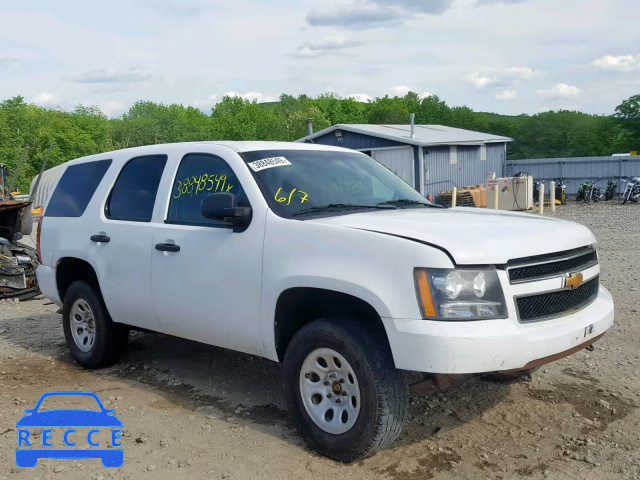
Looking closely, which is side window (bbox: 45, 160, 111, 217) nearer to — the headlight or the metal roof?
the headlight

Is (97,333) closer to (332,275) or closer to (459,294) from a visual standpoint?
(332,275)

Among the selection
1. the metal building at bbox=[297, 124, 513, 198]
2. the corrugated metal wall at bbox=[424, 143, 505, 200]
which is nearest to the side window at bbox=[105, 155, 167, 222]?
the metal building at bbox=[297, 124, 513, 198]

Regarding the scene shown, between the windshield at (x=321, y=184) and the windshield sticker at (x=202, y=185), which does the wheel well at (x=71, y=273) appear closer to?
the windshield sticker at (x=202, y=185)

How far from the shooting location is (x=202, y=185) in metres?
5.05

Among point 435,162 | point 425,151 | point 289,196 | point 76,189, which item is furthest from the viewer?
point 435,162

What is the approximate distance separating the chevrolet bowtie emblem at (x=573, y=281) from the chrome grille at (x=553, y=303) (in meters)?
0.04

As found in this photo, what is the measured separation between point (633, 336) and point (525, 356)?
350 centimetres

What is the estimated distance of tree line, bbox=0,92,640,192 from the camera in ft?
197

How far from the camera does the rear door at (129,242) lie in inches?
210

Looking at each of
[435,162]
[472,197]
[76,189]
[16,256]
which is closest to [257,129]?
[435,162]

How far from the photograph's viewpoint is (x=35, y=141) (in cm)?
6147

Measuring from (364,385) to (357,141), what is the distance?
2531 centimetres

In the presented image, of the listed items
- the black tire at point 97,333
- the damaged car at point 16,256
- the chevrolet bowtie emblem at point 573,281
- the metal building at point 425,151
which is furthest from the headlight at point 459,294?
the metal building at point 425,151

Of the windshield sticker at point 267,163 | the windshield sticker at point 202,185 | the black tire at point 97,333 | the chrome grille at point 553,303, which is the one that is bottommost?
the black tire at point 97,333
